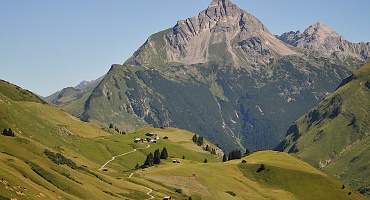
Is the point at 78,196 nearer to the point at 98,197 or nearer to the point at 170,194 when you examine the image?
the point at 98,197

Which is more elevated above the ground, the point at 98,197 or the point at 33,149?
the point at 33,149

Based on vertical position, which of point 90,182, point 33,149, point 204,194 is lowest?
point 204,194

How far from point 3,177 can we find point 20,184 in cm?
386

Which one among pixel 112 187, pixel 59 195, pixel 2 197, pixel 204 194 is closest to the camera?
pixel 2 197

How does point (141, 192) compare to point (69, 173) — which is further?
point (141, 192)

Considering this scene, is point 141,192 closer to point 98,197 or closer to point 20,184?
point 98,197

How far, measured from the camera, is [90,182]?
159 metres

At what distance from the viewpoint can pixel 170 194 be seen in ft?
609

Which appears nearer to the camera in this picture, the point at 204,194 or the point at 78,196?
the point at 78,196

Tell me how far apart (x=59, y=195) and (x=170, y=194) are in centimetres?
6700

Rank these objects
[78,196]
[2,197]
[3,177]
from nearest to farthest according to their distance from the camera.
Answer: [2,197] → [3,177] → [78,196]

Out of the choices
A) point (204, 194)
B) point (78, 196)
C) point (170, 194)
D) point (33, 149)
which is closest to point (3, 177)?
point (78, 196)

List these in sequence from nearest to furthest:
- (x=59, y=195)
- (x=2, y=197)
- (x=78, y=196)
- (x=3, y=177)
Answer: (x=2, y=197) → (x=3, y=177) → (x=59, y=195) → (x=78, y=196)

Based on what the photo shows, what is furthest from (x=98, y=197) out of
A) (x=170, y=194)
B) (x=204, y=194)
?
(x=204, y=194)
